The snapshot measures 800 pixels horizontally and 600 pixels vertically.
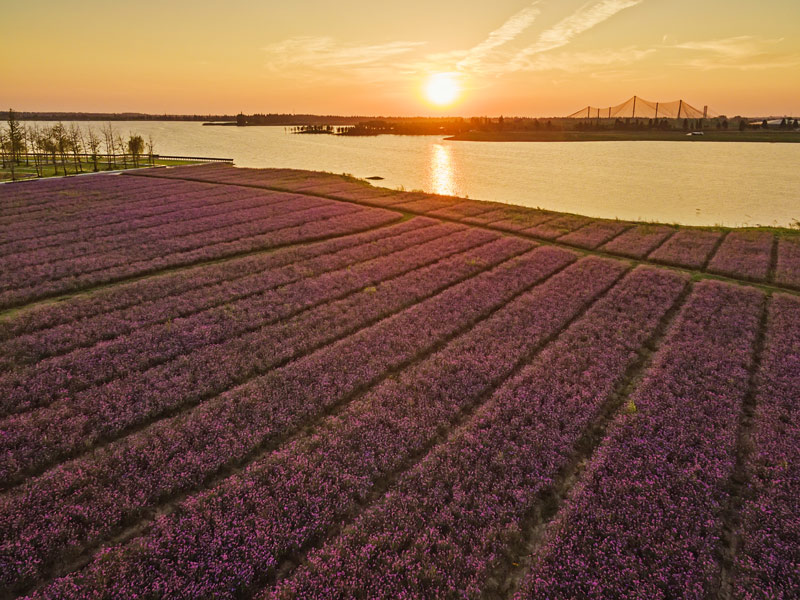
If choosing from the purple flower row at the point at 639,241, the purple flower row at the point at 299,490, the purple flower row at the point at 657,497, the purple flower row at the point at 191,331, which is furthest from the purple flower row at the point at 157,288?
the purple flower row at the point at 657,497

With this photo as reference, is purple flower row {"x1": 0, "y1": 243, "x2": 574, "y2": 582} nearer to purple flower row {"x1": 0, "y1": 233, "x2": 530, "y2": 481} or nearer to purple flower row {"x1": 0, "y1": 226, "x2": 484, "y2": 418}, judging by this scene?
purple flower row {"x1": 0, "y1": 233, "x2": 530, "y2": 481}

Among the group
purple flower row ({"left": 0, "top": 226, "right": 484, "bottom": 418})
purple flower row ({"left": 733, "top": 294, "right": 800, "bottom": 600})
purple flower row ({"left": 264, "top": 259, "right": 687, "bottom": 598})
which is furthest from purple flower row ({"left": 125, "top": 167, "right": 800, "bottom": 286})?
purple flower row ({"left": 264, "top": 259, "right": 687, "bottom": 598})

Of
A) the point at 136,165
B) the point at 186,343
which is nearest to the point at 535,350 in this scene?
the point at 186,343

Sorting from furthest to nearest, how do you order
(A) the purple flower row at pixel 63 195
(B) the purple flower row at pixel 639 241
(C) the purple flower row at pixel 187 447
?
(A) the purple flower row at pixel 63 195 → (B) the purple flower row at pixel 639 241 → (C) the purple flower row at pixel 187 447

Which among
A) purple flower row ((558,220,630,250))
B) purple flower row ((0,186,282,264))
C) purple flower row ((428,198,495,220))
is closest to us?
purple flower row ((0,186,282,264))

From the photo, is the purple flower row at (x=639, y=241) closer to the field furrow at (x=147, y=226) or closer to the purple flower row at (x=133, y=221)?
the field furrow at (x=147, y=226)
